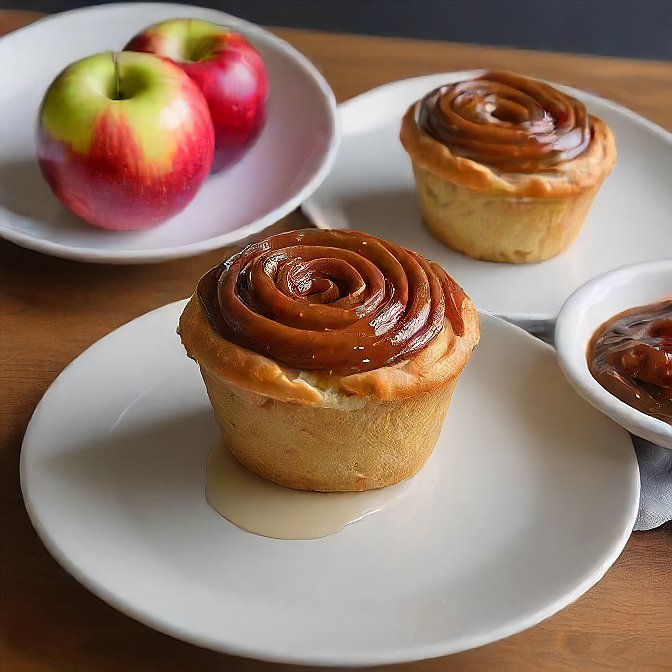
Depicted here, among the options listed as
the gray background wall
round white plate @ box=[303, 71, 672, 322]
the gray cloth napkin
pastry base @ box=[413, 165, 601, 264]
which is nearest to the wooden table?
the gray cloth napkin

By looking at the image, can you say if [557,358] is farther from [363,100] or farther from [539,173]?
[363,100]

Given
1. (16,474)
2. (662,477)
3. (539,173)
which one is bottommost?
(16,474)

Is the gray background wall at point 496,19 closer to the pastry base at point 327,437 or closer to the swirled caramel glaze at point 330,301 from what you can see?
the swirled caramel glaze at point 330,301

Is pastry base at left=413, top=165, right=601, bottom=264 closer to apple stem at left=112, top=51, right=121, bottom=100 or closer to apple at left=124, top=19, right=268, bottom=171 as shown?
apple at left=124, top=19, right=268, bottom=171

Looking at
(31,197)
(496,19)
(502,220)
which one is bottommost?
(496,19)

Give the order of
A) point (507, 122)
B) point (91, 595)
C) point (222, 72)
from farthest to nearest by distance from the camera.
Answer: point (222, 72) < point (507, 122) < point (91, 595)

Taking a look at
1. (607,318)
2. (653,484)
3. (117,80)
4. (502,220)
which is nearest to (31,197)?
(117,80)

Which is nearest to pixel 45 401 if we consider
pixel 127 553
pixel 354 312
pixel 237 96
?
pixel 127 553

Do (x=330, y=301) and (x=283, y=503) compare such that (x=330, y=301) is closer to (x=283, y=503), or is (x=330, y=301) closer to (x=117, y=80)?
(x=283, y=503)
